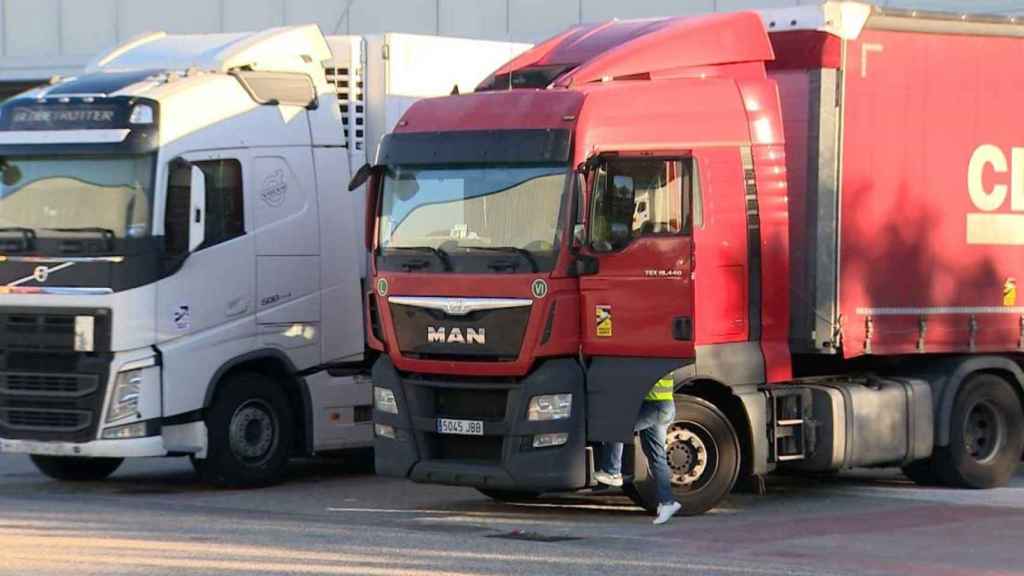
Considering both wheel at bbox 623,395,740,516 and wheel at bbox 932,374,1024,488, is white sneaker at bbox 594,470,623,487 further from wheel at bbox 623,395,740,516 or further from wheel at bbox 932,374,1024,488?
wheel at bbox 932,374,1024,488

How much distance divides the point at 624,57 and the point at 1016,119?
151 inches

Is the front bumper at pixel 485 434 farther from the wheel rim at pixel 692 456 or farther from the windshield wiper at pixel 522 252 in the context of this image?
the wheel rim at pixel 692 456

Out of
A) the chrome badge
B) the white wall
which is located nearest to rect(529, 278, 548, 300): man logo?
the chrome badge

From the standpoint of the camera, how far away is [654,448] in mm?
13477

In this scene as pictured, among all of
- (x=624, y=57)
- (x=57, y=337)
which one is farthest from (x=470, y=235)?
(x=57, y=337)

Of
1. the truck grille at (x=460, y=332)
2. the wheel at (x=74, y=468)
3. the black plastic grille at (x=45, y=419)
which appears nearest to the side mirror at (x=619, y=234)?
the truck grille at (x=460, y=332)

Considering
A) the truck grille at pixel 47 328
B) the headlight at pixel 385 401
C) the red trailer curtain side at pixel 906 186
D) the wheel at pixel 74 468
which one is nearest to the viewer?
the headlight at pixel 385 401

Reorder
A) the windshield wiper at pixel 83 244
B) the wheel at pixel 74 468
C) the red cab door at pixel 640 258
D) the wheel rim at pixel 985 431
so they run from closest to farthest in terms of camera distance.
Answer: the red cab door at pixel 640 258
the windshield wiper at pixel 83 244
the wheel rim at pixel 985 431
the wheel at pixel 74 468

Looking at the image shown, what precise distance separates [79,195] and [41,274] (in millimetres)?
742

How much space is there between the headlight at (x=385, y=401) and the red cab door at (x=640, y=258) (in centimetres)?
160

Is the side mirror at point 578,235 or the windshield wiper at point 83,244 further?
the windshield wiper at point 83,244

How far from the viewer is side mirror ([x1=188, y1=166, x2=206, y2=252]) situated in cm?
1548

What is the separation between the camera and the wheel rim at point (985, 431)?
15883 mm

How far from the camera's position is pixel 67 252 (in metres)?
15.4
